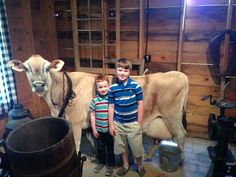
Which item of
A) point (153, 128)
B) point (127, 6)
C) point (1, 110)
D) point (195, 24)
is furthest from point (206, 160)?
point (1, 110)

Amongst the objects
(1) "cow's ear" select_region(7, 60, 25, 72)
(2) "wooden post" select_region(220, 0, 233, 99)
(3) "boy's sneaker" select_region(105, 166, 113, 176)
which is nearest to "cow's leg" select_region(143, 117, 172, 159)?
(3) "boy's sneaker" select_region(105, 166, 113, 176)

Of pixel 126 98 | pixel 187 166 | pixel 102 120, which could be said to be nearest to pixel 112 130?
pixel 102 120

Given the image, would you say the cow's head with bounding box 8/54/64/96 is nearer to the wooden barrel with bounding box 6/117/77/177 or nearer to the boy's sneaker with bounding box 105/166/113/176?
the wooden barrel with bounding box 6/117/77/177

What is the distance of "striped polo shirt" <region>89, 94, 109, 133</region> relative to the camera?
7.30ft

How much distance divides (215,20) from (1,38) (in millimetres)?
2909

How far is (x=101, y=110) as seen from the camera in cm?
223

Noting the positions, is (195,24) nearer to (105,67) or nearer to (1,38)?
(105,67)

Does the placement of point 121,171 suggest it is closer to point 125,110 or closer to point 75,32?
point 125,110

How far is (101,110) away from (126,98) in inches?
12.5

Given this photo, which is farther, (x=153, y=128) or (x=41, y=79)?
(x=153, y=128)

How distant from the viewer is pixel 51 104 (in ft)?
7.83

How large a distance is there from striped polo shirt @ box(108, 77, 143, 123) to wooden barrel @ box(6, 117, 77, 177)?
662mm

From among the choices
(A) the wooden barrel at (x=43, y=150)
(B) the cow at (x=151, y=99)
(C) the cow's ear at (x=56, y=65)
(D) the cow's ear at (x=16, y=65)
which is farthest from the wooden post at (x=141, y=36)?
(A) the wooden barrel at (x=43, y=150)

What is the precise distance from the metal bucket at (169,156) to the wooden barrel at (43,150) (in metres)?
1.43
